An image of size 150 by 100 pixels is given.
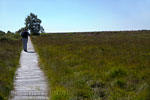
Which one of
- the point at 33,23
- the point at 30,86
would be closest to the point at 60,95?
the point at 30,86

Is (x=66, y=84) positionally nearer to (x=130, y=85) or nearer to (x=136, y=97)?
(x=130, y=85)

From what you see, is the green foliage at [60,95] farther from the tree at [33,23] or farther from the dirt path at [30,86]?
the tree at [33,23]

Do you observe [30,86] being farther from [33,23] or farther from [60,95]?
[33,23]

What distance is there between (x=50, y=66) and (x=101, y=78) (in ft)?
10.1

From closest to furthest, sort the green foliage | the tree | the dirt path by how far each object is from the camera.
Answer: the green foliage < the dirt path < the tree

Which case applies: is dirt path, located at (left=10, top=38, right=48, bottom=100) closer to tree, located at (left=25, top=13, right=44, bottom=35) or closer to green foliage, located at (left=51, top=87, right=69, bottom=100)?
green foliage, located at (left=51, top=87, right=69, bottom=100)

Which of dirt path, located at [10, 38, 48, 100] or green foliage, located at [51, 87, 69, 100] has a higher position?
green foliage, located at [51, 87, 69, 100]

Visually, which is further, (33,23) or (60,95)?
(33,23)

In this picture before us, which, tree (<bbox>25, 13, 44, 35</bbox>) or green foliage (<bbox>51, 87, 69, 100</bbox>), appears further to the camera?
tree (<bbox>25, 13, 44, 35</bbox>)

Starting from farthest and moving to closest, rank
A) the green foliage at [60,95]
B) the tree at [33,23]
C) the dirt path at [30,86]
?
the tree at [33,23]
the dirt path at [30,86]
the green foliage at [60,95]

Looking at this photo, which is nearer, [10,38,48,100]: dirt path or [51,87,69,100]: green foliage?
[51,87,69,100]: green foliage

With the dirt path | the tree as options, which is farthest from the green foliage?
the tree

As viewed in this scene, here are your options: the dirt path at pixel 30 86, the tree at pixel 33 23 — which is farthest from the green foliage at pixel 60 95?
the tree at pixel 33 23

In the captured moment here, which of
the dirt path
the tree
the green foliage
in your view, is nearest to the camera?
the green foliage
